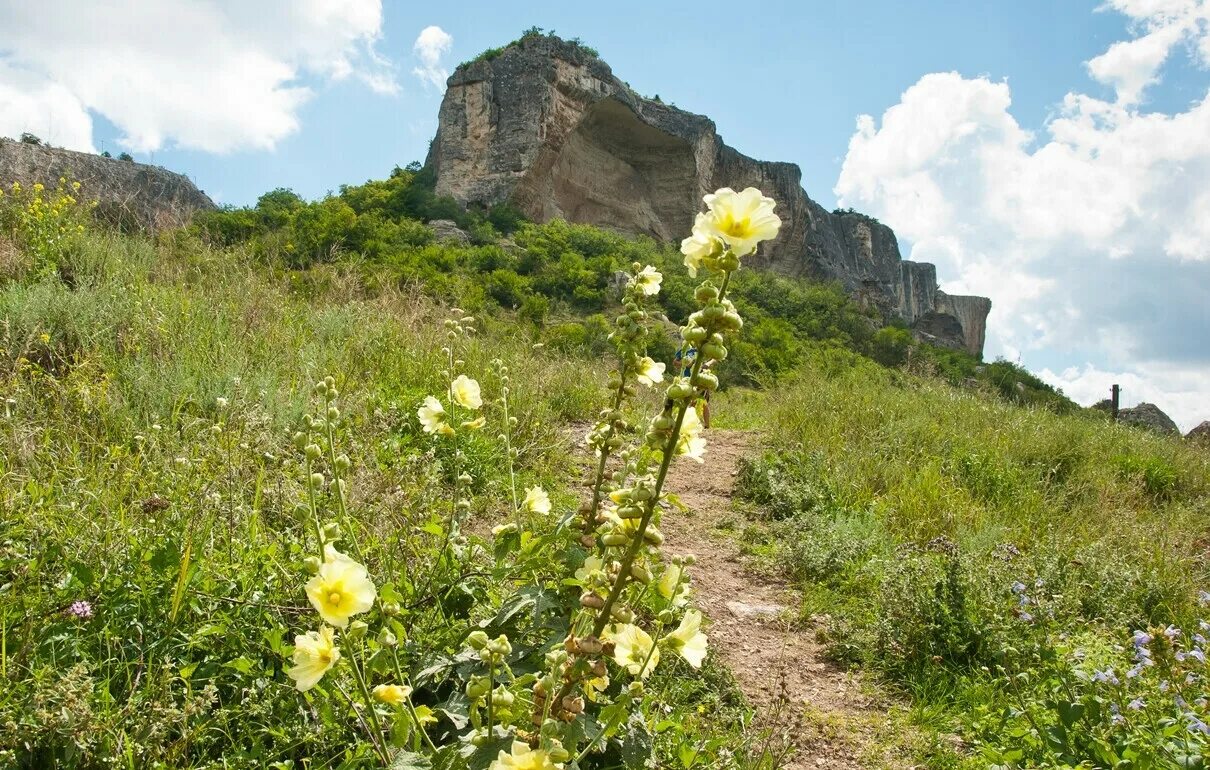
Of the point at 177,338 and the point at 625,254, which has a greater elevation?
the point at 625,254

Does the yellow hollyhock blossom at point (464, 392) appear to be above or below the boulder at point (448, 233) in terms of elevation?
below

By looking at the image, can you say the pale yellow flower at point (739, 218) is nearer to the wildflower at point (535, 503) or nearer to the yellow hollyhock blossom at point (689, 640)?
the yellow hollyhock blossom at point (689, 640)

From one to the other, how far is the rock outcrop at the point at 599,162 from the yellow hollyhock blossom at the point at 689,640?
28372mm

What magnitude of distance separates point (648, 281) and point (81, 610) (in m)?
1.69

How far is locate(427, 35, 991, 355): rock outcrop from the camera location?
2869 cm

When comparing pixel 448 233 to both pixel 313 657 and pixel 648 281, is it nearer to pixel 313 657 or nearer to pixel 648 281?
pixel 648 281

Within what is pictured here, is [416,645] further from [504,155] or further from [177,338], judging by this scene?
[504,155]

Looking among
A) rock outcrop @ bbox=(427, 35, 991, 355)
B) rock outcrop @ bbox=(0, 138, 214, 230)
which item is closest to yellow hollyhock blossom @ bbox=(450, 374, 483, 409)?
rock outcrop @ bbox=(0, 138, 214, 230)

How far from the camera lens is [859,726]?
2770 millimetres

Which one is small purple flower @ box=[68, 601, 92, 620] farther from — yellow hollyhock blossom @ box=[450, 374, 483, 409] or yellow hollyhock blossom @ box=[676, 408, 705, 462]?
yellow hollyhock blossom @ box=[676, 408, 705, 462]


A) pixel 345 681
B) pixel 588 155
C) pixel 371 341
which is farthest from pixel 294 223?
pixel 345 681

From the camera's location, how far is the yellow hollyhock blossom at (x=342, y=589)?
1.09 metres

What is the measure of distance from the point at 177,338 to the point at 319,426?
3.81 metres

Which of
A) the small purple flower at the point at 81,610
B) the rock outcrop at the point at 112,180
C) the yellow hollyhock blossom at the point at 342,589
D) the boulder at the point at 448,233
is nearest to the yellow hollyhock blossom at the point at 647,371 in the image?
the yellow hollyhock blossom at the point at 342,589
